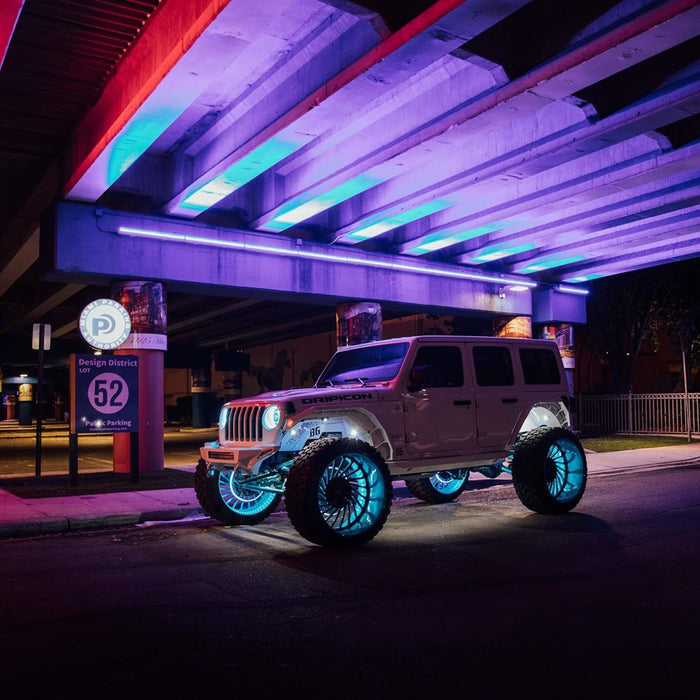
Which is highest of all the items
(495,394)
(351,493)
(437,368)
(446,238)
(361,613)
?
(446,238)

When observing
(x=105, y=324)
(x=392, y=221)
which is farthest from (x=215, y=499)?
(x=392, y=221)

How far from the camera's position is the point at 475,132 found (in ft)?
39.8

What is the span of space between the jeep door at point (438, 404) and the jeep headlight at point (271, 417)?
161cm

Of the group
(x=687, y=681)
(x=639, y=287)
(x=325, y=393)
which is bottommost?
(x=687, y=681)

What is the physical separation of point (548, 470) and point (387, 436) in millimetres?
2535

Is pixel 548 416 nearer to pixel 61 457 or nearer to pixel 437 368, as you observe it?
pixel 437 368

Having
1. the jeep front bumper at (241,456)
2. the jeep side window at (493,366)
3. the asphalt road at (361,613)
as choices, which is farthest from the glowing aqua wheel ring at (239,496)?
the jeep side window at (493,366)

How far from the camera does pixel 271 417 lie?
8320 mm

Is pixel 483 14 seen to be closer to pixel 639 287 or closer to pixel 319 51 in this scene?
pixel 319 51

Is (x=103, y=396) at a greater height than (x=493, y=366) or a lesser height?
lesser

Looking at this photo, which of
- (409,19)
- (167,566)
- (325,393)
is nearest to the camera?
(167,566)

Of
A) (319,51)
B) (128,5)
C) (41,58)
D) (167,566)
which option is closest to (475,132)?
(319,51)

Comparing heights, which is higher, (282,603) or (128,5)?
(128,5)

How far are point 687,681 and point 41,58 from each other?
11.1 meters
